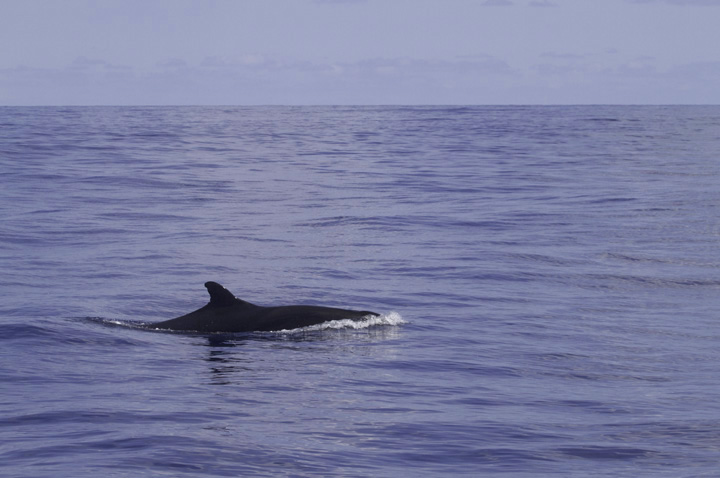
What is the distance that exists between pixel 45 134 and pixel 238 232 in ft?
159

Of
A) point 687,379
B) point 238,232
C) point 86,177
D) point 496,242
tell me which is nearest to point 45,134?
point 86,177

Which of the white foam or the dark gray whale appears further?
the white foam

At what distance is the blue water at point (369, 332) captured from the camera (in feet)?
31.7

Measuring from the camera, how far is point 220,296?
14992 mm

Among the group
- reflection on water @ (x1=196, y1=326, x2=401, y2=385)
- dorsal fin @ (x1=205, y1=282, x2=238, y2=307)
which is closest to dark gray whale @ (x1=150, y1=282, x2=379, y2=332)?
dorsal fin @ (x1=205, y1=282, x2=238, y2=307)

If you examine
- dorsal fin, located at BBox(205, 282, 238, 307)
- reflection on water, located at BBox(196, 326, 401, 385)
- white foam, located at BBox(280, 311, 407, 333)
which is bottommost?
reflection on water, located at BBox(196, 326, 401, 385)

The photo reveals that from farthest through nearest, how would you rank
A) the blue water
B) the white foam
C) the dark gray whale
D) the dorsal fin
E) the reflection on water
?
the white foam
the dark gray whale
the dorsal fin
the reflection on water
the blue water

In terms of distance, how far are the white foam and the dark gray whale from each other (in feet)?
0.29

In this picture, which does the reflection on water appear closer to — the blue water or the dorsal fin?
the blue water

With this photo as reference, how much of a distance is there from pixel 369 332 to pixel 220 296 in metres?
2.30

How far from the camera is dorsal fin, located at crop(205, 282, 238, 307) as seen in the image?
Result: 48.6 feet

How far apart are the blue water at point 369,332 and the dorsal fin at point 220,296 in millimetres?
578

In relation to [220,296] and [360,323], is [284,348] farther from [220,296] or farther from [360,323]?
[360,323]

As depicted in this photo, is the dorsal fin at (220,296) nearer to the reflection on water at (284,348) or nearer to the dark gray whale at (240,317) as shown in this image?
the dark gray whale at (240,317)
